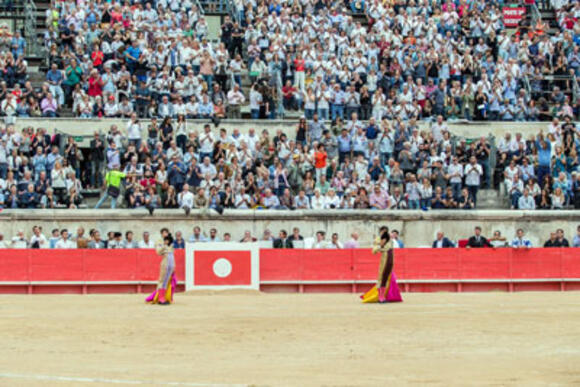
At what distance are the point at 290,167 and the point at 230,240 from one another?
245 centimetres

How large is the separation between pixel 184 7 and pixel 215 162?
6.88 m

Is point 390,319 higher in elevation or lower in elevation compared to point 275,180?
lower

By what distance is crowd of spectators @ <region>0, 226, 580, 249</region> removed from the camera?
2717 cm

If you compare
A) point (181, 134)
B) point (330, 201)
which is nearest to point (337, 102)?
point (330, 201)

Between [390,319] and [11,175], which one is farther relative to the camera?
[11,175]

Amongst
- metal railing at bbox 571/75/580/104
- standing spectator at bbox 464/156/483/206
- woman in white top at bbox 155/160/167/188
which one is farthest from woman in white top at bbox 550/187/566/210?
woman in white top at bbox 155/160/167/188

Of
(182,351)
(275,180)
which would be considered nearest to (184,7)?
(275,180)

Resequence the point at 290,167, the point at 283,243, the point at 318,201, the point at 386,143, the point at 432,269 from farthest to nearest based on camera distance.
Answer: the point at 386,143, the point at 290,167, the point at 318,201, the point at 432,269, the point at 283,243

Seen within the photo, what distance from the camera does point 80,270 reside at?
2709 centimetres

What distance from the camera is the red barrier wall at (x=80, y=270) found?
26859 millimetres

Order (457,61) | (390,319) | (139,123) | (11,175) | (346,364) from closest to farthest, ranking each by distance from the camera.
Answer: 1. (346,364)
2. (390,319)
3. (11,175)
4. (139,123)
5. (457,61)

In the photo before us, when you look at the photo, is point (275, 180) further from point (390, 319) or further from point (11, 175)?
point (390, 319)

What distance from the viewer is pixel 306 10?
1368 inches

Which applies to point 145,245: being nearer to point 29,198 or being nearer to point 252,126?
point 29,198
